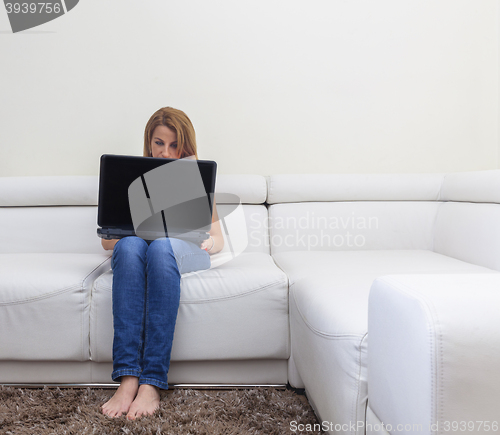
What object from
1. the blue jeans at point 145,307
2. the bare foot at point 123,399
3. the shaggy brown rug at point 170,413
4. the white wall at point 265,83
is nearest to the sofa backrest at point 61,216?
the white wall at point 265,83

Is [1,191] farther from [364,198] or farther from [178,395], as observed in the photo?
[364,198]

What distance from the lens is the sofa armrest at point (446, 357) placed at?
496mm

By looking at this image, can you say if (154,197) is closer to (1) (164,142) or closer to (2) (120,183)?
(2) (120,183)

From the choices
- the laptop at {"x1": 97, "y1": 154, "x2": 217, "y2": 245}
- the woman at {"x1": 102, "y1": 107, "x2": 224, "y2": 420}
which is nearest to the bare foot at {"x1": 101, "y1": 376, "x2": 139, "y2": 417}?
the woman at {"x1": 102, "y1": 107, "x2": 224, "y2": 420}

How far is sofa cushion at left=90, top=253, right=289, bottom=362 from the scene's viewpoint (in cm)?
114

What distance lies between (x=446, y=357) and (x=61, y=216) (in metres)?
1.68

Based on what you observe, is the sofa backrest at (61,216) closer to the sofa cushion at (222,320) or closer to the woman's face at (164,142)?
the woman's face at (164,142)

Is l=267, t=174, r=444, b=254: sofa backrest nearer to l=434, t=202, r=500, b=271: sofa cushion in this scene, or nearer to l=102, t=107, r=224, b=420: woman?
l=434, t=202, r=500, b=271: sofa cushion

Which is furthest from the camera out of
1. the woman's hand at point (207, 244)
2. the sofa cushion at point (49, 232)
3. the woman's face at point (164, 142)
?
the sofa cushion at point (49, 232)

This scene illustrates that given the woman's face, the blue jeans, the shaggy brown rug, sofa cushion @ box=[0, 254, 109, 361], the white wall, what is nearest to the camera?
the shaggy brown rug

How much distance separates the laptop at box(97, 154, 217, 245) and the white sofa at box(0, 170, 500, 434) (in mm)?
171

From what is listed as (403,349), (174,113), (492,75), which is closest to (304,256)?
(174,113)

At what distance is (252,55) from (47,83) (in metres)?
1.11

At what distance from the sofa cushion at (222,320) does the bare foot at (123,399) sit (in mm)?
156
